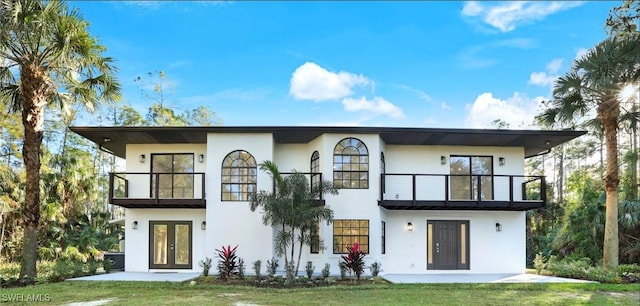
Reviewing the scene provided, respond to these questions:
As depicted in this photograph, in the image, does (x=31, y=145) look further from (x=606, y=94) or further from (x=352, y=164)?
(x=606, y=94)

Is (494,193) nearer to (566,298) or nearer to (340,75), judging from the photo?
(566,298)

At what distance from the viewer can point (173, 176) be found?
1673 cm

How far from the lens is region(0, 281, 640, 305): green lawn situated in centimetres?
1029

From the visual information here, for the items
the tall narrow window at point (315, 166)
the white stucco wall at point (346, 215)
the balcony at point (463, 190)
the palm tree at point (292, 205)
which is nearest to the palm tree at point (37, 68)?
the white stucco wall at point (346, 215)

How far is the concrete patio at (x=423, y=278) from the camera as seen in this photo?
45.4 ft

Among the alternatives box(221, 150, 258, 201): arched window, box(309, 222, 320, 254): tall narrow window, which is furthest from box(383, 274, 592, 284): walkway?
box(221, 150, 258, 201): arched window

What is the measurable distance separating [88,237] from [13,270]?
3.49m

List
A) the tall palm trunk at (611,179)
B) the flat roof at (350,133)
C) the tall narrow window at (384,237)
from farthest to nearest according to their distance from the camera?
1. the tall narrow window at (384,237)
2. the flat roof at (350,133)
3. the tall palm trunk at (611,179)

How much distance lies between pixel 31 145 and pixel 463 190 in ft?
42.6

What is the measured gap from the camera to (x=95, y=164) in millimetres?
33688

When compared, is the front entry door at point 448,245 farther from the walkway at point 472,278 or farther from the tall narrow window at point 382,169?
the tall narrow window at point 382,169

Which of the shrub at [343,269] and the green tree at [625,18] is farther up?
the green tree at [625,18]

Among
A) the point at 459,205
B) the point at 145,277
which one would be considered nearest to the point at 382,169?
the point at 459,205

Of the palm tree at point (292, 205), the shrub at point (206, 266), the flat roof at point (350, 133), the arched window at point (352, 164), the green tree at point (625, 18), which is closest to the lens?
the green tree at point (625, 18)
